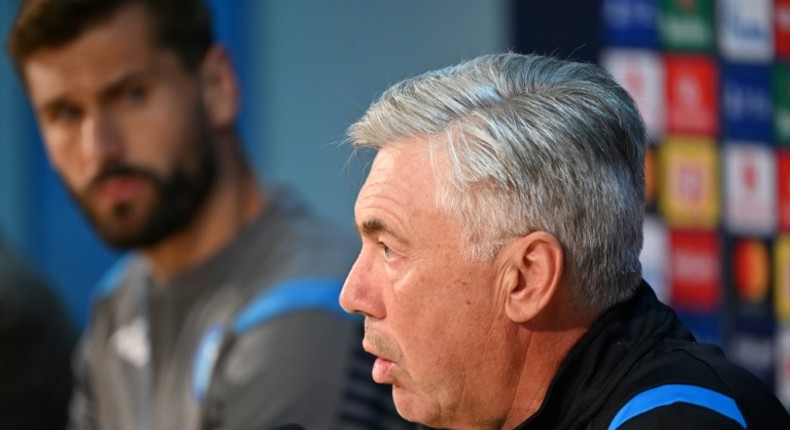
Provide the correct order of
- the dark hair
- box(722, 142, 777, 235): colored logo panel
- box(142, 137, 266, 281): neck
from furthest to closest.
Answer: box(722, 142, 777, 235): colored logo panel, box(142, 137, 266, 281): neck, the dark hair

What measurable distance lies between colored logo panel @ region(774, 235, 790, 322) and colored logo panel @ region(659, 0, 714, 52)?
1.95 ft

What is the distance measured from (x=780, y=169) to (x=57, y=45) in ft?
6.70

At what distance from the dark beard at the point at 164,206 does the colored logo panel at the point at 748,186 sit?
61.2 inches

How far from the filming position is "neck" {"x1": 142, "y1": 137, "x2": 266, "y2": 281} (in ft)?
9.00

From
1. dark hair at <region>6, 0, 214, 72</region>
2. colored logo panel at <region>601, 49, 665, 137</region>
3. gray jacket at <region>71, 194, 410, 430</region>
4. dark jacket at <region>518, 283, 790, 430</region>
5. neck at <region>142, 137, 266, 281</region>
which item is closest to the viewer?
dark jacket at <region>518, 283, 790, 430</region>

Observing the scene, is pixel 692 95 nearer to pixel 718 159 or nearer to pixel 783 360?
pixel 718 159

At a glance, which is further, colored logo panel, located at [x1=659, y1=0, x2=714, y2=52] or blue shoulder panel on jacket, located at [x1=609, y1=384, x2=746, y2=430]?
colored logo panel, located at [x1=659, y1=0, x2=714, y2=52]

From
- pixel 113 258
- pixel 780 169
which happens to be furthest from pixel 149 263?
pixel 780 169

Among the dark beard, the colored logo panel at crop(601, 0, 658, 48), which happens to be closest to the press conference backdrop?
the colored logo panel at crop(601, 0, 658, 48)

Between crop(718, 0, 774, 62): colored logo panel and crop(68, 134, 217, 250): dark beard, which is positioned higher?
crop(718, 0, 774, 62): colored logo panel

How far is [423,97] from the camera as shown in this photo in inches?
58.5

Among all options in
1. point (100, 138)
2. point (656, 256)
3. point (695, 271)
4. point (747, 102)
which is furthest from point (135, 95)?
point (747, 102)

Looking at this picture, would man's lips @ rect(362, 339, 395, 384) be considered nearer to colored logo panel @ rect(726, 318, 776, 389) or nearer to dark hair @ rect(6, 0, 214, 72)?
dark hair @ rect(6, 0, 214, 72)

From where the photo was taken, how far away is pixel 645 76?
3500 mm
